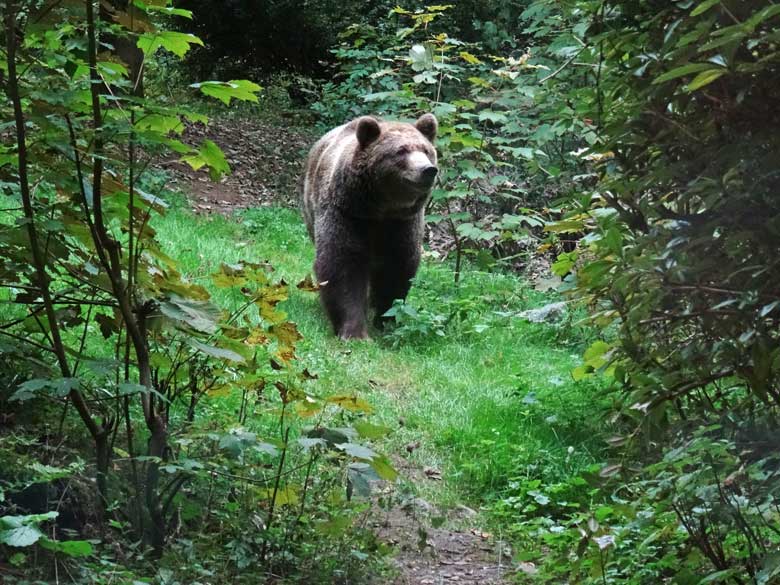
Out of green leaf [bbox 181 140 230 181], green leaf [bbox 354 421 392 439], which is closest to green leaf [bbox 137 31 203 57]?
green leaf [bbox 181 140 230 181]

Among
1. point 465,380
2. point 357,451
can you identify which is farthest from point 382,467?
point 465,380

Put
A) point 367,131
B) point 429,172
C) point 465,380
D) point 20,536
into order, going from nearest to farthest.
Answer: point 20,536 < point 465,380 < point 429,172 < point 367,131

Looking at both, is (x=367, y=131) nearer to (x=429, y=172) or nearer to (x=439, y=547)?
(x=429, y=172)

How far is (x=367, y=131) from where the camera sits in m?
8.56

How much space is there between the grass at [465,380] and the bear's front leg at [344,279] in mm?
181

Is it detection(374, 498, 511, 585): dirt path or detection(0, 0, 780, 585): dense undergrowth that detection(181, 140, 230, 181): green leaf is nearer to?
detection(0, 0, 780, 585): dense undergrowth

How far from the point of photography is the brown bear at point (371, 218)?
8273mm

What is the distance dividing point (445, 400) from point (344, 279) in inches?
96.9

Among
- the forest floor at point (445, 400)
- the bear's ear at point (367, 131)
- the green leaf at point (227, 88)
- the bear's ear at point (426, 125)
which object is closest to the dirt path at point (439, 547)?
the forest floor at point (445, 400)

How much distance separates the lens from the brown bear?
27.1 ft

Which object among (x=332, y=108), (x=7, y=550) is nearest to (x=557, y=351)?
(x=7, y=550)

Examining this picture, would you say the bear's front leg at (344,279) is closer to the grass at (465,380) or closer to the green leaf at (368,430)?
the grass at (465,380)

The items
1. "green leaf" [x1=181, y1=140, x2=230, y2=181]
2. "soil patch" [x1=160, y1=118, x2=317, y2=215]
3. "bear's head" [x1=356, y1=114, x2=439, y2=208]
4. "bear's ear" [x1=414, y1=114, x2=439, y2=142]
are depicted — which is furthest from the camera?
"soil patch" [x1=160, y1=118, x2=317, y2=215]

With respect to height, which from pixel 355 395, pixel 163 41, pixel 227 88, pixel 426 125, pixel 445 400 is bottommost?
pixel 445 400
